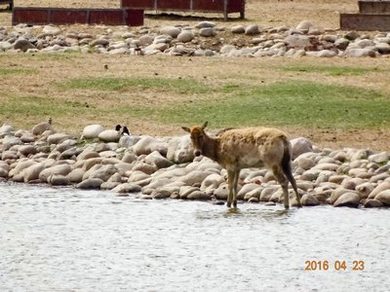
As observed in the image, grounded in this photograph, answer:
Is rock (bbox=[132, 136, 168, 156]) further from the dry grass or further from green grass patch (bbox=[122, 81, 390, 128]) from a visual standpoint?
the dry grass

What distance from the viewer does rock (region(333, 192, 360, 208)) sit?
20.8m

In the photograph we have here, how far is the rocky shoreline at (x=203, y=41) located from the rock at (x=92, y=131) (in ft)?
29.6

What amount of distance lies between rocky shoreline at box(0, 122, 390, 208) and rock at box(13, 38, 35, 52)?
10.1 meters

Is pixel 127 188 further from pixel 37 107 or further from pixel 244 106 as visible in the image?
pixel 37 107

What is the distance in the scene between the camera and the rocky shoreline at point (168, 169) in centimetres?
2145

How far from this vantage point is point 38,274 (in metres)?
17.1

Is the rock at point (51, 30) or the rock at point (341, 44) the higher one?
the rock at point (341, 44)

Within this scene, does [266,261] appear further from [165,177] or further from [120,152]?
[120,152]

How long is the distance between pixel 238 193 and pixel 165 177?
1468 millimetres

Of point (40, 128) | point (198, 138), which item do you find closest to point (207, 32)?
point (40, 128)

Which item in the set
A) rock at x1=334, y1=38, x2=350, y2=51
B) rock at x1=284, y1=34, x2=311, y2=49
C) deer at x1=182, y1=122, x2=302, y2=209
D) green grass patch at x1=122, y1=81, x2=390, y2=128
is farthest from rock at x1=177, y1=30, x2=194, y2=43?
deer at x1=182, y1=122, x2=302, y2=209

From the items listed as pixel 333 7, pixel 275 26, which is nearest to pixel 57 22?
pixel 275 26

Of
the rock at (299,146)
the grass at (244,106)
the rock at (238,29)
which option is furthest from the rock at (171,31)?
the rock at (299,146)

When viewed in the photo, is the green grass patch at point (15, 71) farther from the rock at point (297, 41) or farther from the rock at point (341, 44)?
the rock at point (341, 44)
